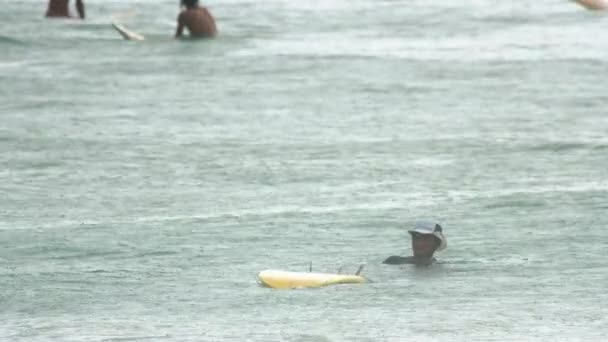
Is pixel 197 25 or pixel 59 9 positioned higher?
pixel 197 25

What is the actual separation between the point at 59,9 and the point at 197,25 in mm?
3566

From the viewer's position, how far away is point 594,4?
30.8 m

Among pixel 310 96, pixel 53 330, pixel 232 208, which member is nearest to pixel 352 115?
pixel 310 96

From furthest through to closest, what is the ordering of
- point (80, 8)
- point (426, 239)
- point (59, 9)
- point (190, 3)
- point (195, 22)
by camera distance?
point (80, 8)
point (59, 9)
point (190, 3)
point (195, 22)
point (426, 239)

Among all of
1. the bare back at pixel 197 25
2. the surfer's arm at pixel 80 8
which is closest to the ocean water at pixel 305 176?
the bare back at pixel 197 25

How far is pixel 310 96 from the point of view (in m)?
23.3

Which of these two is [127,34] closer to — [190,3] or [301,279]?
[190,3]

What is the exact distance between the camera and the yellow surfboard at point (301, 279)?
1364 cm

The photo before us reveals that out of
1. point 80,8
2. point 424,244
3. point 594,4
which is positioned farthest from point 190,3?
point 424,244

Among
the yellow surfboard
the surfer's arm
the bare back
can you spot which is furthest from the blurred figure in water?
the yellow surfboard

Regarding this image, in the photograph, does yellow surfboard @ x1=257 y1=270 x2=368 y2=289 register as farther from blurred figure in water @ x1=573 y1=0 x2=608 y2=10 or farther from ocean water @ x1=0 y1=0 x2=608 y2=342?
blurred figure in water @ x1=573 y1=0 x2=608 y2=10

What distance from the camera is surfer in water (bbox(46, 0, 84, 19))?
30.8m

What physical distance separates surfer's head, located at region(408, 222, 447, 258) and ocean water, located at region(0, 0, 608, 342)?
0.16 meters

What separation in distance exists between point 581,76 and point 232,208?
8.32 m
